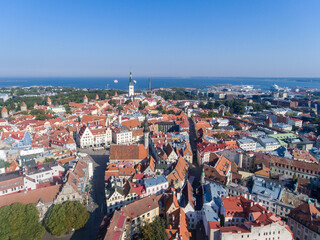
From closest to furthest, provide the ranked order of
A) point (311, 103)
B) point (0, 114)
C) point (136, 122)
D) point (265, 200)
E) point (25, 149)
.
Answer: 1. point (265, 200)
2. point (25, 149)
3. point (136, 122)
4. point (0, 114)
5. point (311, 103)

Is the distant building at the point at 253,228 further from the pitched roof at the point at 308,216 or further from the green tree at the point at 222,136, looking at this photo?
the green tree at the point at 222,136

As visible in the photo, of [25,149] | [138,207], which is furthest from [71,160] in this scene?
[138,207]

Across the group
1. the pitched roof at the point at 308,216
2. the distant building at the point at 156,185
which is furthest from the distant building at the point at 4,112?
the pitched roof at the point at 308,216

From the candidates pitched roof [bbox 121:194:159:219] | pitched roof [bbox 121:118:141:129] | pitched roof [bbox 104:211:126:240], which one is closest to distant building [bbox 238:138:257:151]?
pitched roof [bbox 121:194:159:219]

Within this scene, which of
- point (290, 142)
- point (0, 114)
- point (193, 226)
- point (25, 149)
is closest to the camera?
point (193, 226)

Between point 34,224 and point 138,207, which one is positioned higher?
point 138,207

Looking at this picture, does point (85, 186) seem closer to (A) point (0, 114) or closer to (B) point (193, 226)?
(B) point (193, 226)

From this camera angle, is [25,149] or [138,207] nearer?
[138,207]
